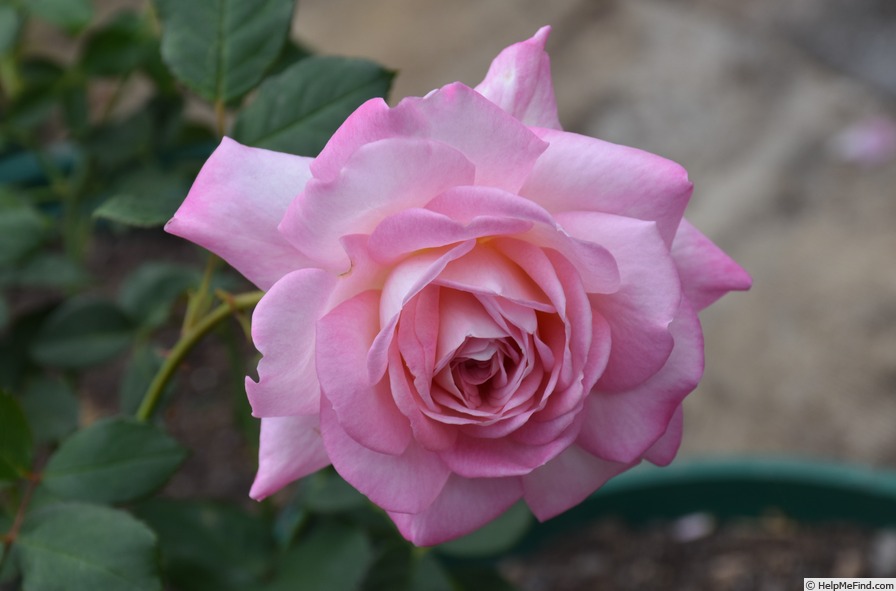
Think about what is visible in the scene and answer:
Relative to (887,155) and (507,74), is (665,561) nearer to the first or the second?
(507,74)

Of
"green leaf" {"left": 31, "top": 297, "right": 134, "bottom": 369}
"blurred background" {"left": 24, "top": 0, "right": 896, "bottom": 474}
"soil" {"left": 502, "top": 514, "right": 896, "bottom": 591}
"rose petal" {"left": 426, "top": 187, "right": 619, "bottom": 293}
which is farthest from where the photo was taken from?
"blurred background" {"left": 24, "top": 0, "right": 896, "bottom": 474}

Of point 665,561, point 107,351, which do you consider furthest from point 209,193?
point 665,561

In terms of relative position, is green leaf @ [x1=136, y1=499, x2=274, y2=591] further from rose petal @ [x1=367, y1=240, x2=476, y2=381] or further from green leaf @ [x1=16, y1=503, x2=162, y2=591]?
rose petal @ [x1=367, y1=240, x2=476, y2=381]

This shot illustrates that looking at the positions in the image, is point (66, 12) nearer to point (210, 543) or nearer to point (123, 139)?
point (123, 139)

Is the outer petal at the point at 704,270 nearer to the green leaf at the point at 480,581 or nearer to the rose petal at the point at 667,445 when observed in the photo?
the rose petal at the point at 667,445

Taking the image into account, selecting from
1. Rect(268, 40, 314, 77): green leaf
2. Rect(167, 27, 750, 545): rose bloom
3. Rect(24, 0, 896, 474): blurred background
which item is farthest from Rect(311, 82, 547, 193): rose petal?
Rect(24, 0, 896, 474): blurred background

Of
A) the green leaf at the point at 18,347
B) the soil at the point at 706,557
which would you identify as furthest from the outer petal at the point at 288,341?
the soil at the point at 706,557
